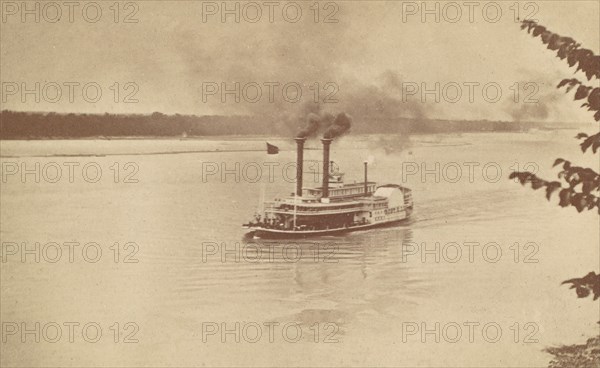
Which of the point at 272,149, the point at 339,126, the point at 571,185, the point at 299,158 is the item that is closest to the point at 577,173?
the point at 571,185

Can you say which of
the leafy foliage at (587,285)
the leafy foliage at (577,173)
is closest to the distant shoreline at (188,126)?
the leafy foliage at (577,173)

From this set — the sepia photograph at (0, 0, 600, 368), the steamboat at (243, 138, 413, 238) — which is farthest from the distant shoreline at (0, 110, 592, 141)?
the steamboat at (243, 138, 413, 238)

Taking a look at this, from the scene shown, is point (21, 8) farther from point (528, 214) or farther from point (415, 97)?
point (528, 214)

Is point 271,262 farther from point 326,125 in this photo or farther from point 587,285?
point 587,285

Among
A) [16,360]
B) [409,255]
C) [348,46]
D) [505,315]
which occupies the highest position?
[348,46]

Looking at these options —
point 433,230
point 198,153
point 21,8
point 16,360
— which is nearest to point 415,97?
point 433,230

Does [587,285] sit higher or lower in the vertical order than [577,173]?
lower

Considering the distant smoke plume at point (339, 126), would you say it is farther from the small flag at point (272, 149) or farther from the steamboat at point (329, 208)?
the small flag at point (272, 149)

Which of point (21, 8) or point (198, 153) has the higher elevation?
point (21, 8)
